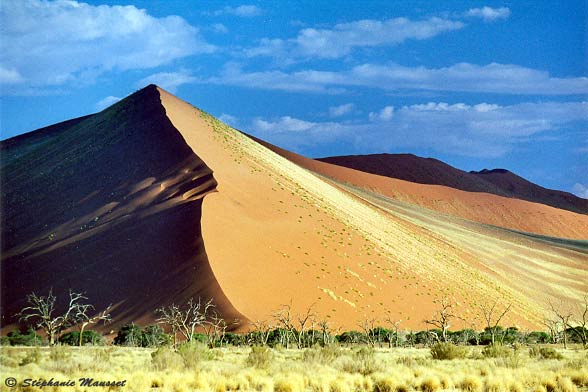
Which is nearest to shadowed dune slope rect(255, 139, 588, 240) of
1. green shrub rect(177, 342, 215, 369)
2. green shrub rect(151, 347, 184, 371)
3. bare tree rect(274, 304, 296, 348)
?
bare tree rect(274, 304, 296, 348)

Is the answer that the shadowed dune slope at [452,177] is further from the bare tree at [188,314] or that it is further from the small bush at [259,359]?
the small bush at [259,359]

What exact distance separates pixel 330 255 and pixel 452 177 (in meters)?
120

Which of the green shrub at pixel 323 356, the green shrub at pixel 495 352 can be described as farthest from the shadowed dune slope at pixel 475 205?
the green shrub at pixel 323 356

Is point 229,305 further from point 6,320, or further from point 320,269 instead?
point 6,320

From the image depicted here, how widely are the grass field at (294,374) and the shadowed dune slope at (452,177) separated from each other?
14250 cm

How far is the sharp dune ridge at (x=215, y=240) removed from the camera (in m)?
50.2

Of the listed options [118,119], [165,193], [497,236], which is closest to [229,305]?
[165,193]

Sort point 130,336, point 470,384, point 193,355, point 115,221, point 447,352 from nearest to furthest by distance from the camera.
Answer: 1. point 470,384
2. point 193,355
3. point 447,352
4. point 130,336
5. point 115,221

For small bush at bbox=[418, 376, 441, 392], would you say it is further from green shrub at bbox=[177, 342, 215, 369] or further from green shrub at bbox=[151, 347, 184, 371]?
green shrub at bbox=[151, 347, 184, 371]

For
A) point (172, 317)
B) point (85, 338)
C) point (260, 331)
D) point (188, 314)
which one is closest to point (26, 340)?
point (85, 338)

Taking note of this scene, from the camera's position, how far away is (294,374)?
2078 centimetres

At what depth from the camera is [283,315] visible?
4641 centimetres

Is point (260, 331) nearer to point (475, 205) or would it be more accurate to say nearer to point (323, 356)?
point (323, 356)

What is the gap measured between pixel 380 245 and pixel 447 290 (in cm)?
674
